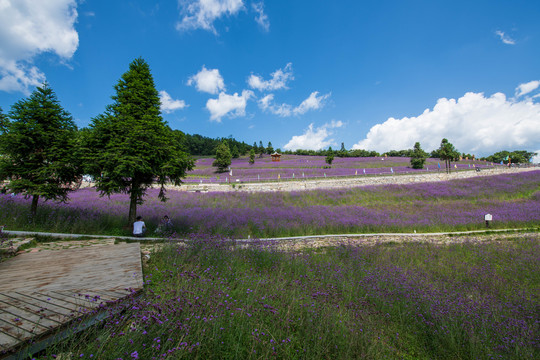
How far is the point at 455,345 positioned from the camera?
3.93 m

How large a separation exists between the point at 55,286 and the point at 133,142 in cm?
686

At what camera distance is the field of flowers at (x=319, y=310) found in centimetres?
278

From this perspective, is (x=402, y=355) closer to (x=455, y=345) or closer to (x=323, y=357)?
(x=455, y=345)

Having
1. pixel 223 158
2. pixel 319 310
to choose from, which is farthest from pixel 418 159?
pixel 319 310

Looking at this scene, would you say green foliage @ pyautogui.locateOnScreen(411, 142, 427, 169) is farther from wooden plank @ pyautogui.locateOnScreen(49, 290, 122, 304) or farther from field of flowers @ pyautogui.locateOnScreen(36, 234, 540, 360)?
wooden plank @ pyautogui.locateOnScreen(49, 290, 122, 304)

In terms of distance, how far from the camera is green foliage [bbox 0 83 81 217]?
9203 millimetres

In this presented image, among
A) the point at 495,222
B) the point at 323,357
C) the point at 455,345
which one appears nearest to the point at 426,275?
the point at 455,345

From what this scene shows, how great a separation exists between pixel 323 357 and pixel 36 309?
13.8 ft

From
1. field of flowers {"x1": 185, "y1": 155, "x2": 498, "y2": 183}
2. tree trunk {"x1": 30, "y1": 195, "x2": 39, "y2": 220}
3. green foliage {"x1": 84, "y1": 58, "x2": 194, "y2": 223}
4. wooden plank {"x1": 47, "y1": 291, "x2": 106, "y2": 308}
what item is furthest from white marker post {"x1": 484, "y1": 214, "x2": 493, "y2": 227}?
tree trunk {"x1": 30, "y1": 195, "x2": 39, "y2": 220}

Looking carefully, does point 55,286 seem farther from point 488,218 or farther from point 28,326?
point 488,218

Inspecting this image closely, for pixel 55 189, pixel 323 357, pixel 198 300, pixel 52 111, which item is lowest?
pixel 323 357

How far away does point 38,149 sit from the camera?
977 cm

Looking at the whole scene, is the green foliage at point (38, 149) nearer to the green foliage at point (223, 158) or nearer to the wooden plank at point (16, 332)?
the wooden plank at point (16, 332)

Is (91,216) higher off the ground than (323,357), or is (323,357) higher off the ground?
(91,216)
